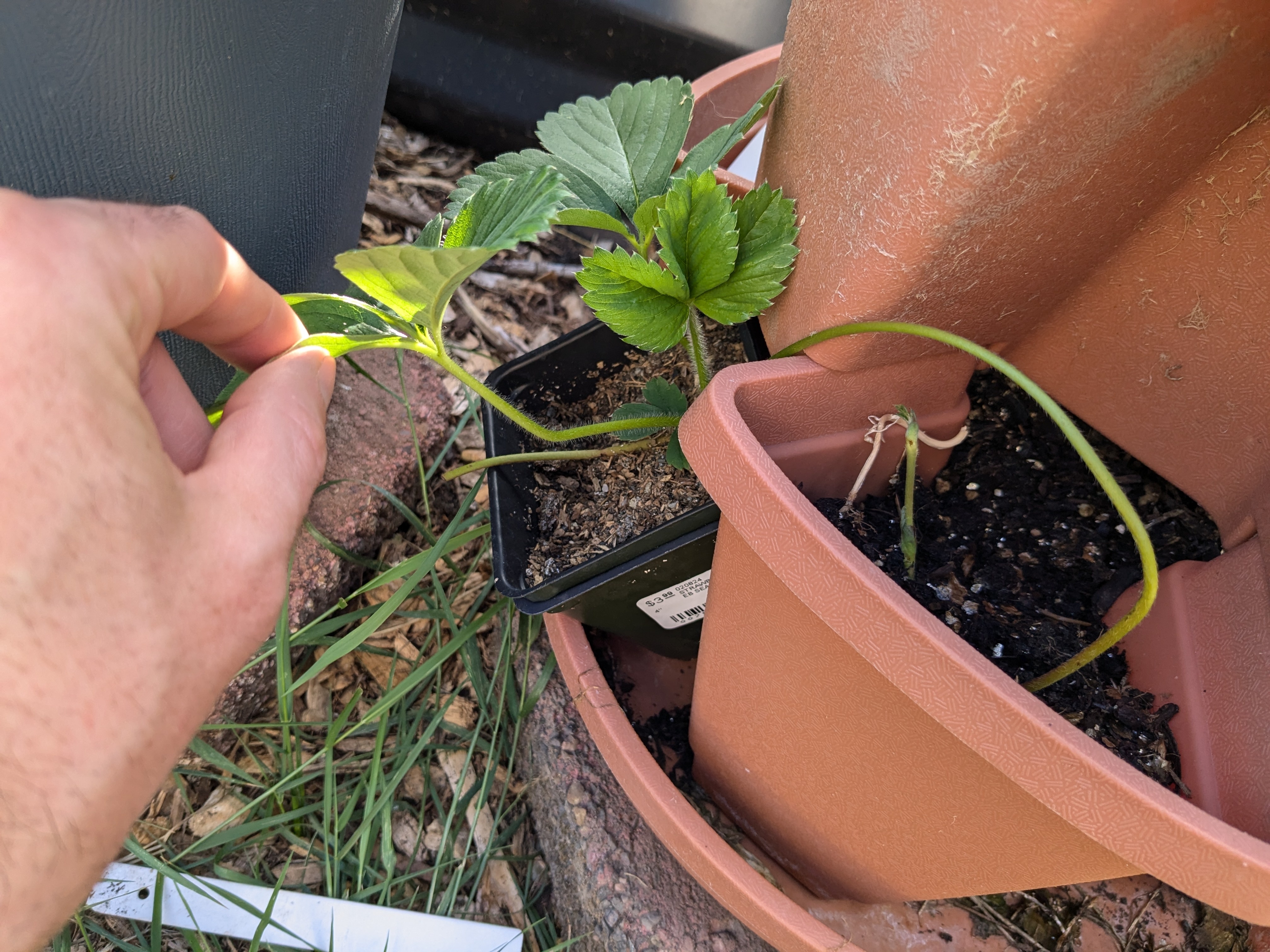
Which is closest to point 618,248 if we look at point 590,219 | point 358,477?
point 590,219

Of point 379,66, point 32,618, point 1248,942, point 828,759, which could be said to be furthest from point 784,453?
point 1248,942

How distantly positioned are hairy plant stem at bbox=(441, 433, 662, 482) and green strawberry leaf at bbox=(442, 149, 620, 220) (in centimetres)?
23

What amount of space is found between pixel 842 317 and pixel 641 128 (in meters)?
0.30

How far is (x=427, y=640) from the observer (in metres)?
1.20

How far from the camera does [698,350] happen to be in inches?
32.4

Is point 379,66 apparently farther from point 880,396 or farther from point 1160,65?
point 1160,65

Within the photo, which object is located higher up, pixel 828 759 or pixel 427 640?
pixel 828 759

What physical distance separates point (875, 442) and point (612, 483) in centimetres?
29

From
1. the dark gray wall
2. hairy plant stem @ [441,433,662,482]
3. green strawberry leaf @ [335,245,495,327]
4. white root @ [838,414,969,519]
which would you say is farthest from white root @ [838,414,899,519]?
the dark gray wall

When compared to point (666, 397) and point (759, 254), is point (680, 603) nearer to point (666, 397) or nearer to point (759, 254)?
point (666, 397)

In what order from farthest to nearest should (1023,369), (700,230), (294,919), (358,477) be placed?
(358,477)
(294,919)
(1023,369)
(700,230)

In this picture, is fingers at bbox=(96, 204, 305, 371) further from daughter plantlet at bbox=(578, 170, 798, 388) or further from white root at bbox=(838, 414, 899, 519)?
white root at bbox=(838, 414, 899, 519)

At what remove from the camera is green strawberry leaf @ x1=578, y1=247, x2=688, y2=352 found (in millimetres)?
711

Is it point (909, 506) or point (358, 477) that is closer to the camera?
point (909, 506)
